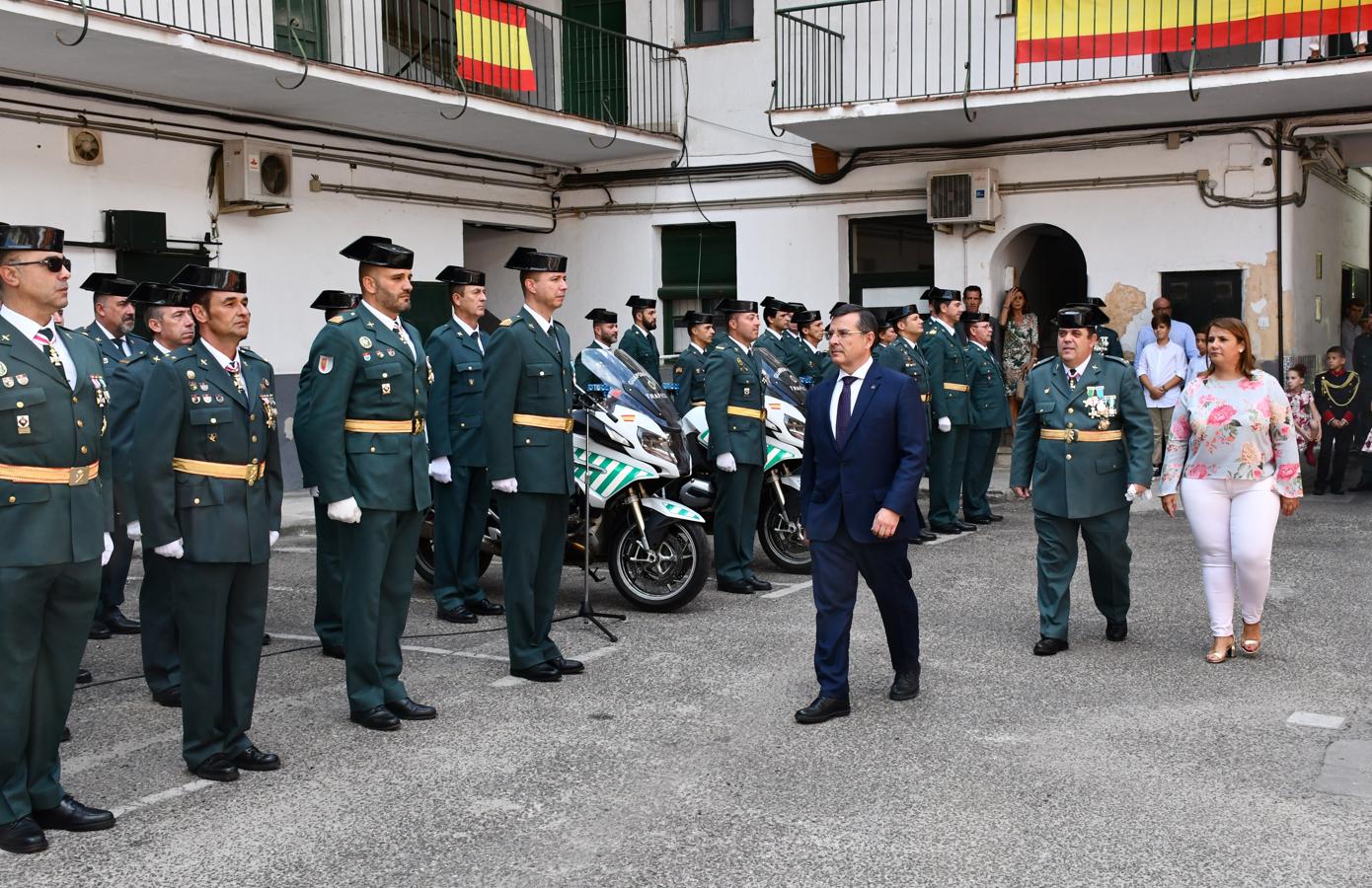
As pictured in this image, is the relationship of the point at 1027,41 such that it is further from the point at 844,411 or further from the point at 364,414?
the point at 364,414

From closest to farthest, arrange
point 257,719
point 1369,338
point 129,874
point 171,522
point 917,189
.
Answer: point 129,874
point 171,522
point 257,719
point 1369,338
point 917,189

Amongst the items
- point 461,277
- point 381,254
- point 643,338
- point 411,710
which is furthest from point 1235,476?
point 643,338

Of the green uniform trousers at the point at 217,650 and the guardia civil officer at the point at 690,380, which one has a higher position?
the guardia civil officer at the point at 690,380

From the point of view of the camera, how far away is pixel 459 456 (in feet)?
29.2

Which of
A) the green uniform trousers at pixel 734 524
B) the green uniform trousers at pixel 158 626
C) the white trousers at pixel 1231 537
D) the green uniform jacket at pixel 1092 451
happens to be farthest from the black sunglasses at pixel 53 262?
the white trousers at pixel 1231 537

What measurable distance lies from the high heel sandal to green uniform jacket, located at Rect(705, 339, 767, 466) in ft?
11.1

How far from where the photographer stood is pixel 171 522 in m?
5.34

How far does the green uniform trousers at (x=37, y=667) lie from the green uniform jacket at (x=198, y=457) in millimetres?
464

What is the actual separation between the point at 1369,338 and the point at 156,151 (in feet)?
42.5

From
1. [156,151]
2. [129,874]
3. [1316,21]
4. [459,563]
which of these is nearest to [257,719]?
[129,874]

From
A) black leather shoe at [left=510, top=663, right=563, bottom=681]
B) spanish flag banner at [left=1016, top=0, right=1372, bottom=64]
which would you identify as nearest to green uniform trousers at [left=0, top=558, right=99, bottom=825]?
black leather shoe at [left=510, top=663, right=563, bottom=681]

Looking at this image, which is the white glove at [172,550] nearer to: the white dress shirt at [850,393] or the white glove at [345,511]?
the white glove at [345,511]

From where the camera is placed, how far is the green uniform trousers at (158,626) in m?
6.76

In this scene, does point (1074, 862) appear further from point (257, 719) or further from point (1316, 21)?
point (1316, 21)
